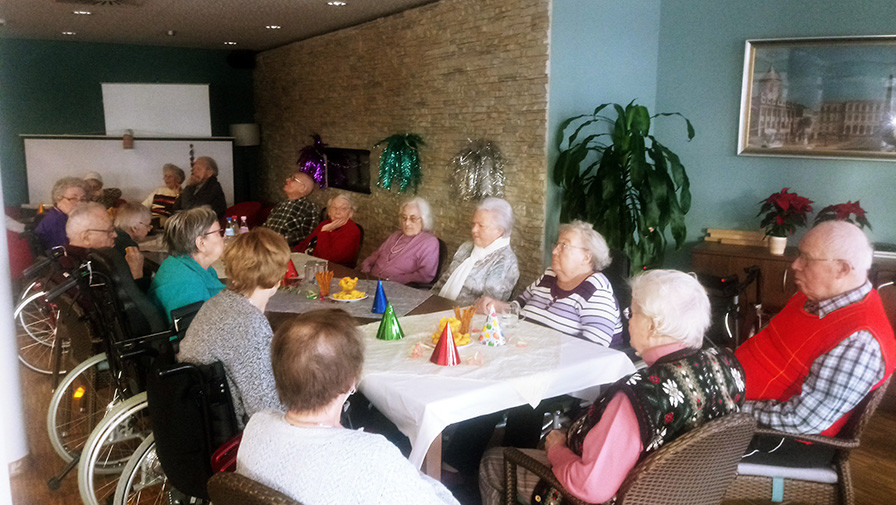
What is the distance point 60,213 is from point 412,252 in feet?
8.46

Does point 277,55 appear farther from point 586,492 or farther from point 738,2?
point 586,492

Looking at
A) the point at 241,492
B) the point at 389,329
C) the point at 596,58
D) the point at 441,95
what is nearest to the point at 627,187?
the point at 596,58

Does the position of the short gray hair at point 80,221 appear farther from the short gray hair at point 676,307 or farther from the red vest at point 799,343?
the red vest at point 799,343

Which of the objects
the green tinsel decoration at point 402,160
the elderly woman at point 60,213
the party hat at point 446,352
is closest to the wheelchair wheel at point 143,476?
the party hat at point 446,352

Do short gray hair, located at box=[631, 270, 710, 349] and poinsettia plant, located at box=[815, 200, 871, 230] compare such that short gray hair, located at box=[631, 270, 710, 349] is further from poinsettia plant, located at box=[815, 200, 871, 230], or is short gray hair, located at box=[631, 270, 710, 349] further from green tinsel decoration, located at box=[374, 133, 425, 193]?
green tinsel decoration, located at box=[374, 133, 425, 193]

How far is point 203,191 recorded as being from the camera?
22.3 feet

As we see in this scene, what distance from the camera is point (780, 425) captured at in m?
2.10

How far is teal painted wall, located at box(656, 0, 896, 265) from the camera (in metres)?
4.30

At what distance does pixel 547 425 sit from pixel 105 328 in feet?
5.98

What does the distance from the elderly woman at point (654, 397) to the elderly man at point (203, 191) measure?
18.6 ft

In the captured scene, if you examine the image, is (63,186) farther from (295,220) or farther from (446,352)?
(446,352)

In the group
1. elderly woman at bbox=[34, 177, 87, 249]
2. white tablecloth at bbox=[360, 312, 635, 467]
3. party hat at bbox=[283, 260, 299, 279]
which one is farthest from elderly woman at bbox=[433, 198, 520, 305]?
elderly woman at bbox=[34, 177, 87, 249]

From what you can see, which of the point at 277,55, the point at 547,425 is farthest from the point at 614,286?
the point at 277,55

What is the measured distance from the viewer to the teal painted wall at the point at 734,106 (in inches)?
169
